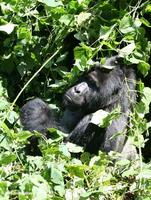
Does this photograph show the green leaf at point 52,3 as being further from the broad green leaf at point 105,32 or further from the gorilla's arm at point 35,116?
the gorilla's arm at point 35,116

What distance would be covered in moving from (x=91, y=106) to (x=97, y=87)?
0.42 ft

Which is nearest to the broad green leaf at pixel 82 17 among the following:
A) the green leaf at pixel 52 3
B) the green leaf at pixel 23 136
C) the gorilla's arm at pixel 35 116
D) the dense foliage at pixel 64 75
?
the dense foliage at pixel 64 75

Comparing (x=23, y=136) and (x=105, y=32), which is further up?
(x=105, y=32)

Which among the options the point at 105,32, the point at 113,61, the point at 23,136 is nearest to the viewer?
the point at 23,136

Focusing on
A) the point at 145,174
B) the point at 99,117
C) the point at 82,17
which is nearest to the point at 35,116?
the point at 99,117

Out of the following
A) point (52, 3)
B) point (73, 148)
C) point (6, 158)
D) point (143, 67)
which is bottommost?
point (73, 148)

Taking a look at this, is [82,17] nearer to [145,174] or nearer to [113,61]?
[113,61]

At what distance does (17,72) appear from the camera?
3881 mm

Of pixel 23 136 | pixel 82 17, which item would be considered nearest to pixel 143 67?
pixel 82 17

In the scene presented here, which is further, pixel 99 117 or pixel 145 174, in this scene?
pixel 99 117

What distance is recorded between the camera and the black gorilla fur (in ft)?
11.4

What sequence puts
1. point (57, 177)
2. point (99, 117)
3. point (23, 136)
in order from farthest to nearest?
1. point (99, 117)
2. point (23, 136)
3. point (57, 177)

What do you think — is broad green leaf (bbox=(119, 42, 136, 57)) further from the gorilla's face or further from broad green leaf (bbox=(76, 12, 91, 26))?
broad green leaf (bbox=(76, 12, 91, 26))

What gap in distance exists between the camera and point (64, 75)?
3.67 meters
